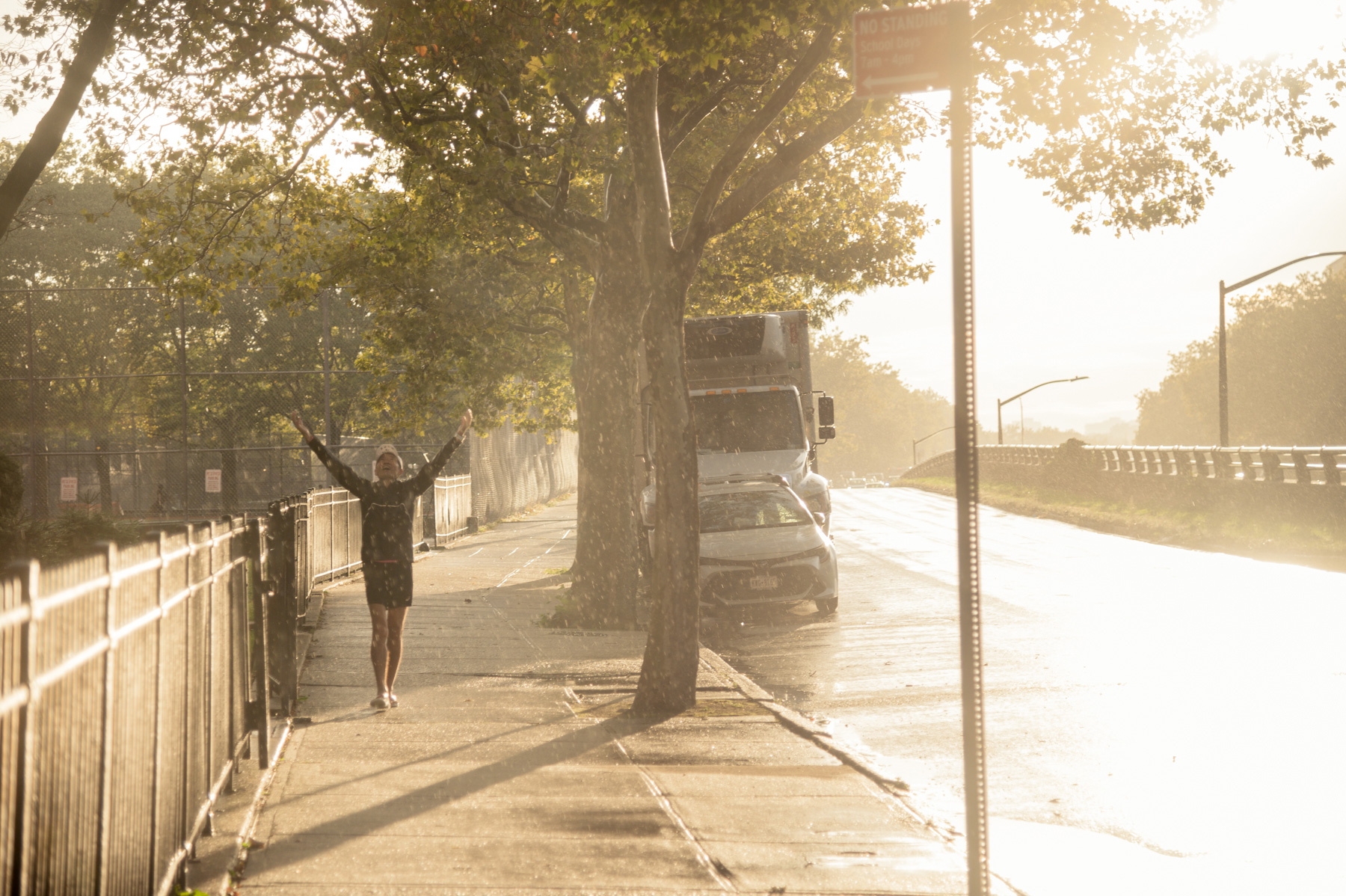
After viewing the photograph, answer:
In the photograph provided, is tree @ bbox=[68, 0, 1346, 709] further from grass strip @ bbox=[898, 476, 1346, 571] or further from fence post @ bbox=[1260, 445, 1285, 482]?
fence post @ bbox=[1260, 445, 1285, 482]

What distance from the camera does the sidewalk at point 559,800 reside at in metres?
5.39

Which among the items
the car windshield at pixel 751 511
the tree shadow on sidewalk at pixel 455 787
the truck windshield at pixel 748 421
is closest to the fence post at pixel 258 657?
the tree shadow on sidewalk at pixel 455 787

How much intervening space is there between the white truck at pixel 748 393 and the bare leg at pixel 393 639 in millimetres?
11189

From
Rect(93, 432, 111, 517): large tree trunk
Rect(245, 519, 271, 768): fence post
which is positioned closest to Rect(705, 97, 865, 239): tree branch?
Rect(245, 519, 271, 768): fence post

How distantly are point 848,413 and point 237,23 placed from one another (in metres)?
165

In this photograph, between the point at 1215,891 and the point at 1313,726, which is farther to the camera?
the point at 1313,726

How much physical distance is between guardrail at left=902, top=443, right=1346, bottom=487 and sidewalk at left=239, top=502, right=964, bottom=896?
1069cm

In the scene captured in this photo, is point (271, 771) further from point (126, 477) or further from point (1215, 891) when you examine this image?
point (126, 477)

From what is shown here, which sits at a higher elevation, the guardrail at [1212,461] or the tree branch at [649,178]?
the tree branch at [649,178]

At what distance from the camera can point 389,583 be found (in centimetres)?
916

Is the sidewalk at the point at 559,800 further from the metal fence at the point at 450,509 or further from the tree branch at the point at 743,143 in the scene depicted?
the metal fence at the point at 450,509

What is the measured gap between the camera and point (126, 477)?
109 ft

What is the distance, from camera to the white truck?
20.7m

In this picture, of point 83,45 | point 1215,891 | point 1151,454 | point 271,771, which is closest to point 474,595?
point 83,45
